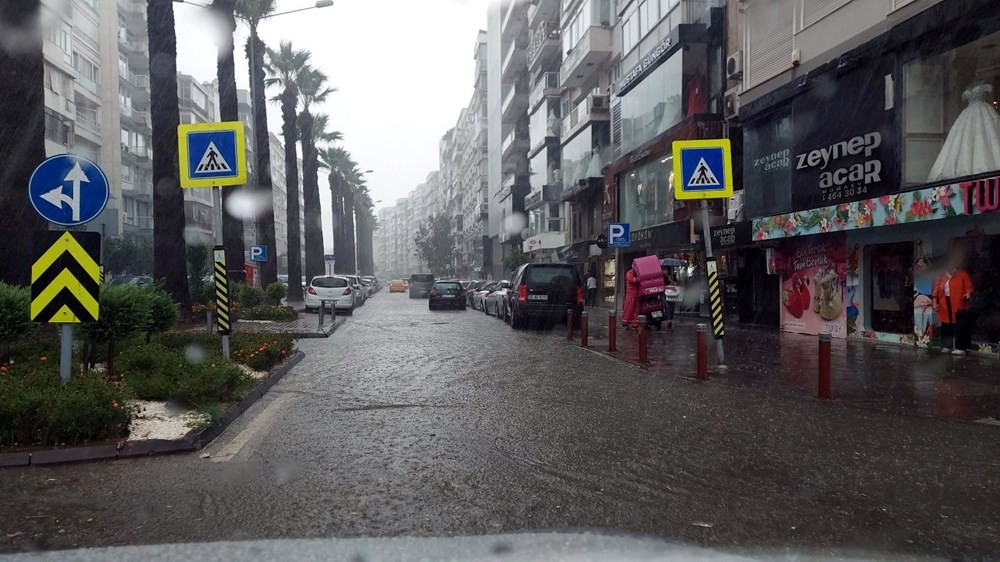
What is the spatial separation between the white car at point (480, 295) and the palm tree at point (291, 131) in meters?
Answer: 8.81

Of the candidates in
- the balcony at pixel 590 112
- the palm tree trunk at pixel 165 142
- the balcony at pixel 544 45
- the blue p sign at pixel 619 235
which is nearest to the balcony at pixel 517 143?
the balcony at pixel 544 45

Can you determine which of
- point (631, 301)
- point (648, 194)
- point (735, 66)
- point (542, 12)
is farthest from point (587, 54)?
point (631, 301)

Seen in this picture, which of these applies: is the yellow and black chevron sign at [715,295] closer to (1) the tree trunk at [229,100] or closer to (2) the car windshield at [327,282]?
(1) the tree trunk at [229,100]

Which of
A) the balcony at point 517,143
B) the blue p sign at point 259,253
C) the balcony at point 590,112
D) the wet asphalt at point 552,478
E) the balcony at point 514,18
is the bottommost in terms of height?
the wet asphalt at point 552,478

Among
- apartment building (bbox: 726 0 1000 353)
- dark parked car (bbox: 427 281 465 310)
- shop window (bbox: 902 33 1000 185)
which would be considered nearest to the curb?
apartment building (bbox: 726 0 1000 353)

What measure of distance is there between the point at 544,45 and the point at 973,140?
34.4 metres

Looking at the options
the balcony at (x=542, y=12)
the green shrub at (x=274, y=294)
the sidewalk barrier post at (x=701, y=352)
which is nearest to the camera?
the sidewalk barrier post at (x=701, y=352)

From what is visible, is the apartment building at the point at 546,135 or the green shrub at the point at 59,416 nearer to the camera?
the green shrub at the point at 59,416

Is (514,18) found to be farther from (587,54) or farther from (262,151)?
(262,151)

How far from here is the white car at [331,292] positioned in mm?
28922

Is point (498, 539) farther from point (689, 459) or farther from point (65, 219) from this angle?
point (65, 219)

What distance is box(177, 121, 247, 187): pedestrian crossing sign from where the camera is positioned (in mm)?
9875

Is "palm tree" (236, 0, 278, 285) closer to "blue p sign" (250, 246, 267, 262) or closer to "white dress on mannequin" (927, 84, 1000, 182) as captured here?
"blue p sign" (250, 246, 267, 262)

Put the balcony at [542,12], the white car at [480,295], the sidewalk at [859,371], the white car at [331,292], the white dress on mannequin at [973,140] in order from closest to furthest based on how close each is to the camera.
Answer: the sidewalk at [859,371] → the white dress on mannequin at [973,140] → the white car at [331,292] → the white car at [480,295] → the balcony at [542,12]
